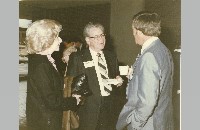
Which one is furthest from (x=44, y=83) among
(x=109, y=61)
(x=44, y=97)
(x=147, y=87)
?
(x=109, y=61)

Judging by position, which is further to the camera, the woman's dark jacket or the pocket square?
the pocket square

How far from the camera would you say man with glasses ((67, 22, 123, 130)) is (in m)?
2.28

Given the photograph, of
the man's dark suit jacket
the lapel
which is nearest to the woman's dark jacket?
the man's dark suit jacket

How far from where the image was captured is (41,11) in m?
2.22

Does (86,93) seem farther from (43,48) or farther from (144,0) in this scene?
(144,0)

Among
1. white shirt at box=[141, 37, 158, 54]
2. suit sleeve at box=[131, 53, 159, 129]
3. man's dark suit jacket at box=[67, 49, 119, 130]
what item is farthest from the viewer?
man's dark suit jacket at box=[67, 49, 119, 130]

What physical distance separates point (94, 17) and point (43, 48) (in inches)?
35.3

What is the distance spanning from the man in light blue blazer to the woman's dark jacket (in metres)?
0.42

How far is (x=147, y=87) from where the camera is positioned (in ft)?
5.41

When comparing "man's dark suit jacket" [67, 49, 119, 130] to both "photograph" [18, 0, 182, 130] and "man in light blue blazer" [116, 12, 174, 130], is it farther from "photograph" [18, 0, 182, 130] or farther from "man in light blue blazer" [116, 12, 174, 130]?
"man in light blue blazer" [116, 12, 174, 130]

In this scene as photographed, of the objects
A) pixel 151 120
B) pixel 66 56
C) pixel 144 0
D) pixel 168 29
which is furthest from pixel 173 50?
pixel 66 56

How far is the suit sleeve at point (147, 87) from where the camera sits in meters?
1.65

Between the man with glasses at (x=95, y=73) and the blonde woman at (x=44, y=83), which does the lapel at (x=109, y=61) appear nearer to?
the man with glasses at (x=95, y=73)

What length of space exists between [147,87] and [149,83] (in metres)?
0.03
